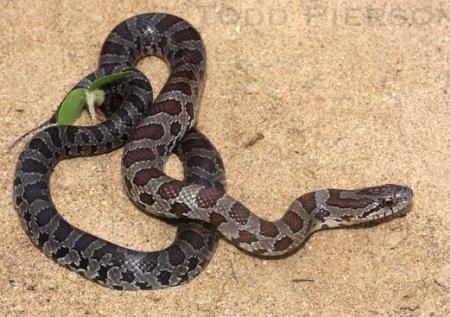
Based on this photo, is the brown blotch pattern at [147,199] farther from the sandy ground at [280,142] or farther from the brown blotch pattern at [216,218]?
the brown blotch pattern at [216,218]

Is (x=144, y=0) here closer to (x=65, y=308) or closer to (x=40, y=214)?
(x=40, y=214)

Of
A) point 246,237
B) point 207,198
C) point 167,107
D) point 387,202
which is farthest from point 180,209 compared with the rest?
point 387,202

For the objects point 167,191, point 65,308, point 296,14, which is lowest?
point 65,308

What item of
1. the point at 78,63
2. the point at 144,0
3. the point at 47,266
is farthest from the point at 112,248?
the point at 144,0

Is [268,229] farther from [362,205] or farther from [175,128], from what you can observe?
[175,128]

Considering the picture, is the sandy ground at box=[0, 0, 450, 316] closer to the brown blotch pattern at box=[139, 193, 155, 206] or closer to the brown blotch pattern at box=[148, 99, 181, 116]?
the brown blotch pattern at box=[139, 193, 155, 206]

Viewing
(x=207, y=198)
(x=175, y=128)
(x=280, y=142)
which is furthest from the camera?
(x=280, y=142)
